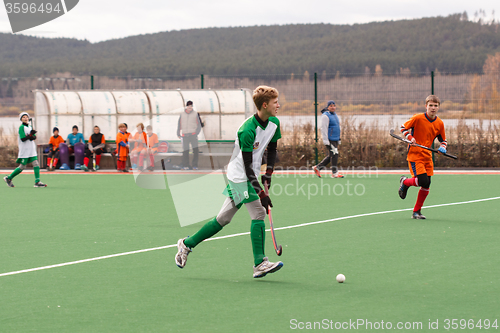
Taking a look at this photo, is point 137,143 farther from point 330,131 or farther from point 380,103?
point 380,103

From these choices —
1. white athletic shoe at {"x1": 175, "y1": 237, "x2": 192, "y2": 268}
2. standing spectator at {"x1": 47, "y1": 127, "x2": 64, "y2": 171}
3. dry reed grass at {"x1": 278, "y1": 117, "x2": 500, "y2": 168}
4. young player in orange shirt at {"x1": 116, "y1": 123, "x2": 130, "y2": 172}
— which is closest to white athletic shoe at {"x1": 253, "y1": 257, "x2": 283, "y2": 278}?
white athletic shoe at {"x1": 175, "y1": 237, "x2": 192, "y2": 268}

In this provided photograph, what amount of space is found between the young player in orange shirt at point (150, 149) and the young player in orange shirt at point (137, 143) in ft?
0.42

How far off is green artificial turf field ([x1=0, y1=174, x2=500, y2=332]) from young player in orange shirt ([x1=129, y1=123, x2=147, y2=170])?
28.6 feet

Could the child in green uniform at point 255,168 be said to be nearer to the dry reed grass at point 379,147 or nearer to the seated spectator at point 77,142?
the dry reed grass at point 379,147

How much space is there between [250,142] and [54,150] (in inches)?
638

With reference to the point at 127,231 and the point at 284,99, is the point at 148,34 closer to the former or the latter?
the point at 284,99

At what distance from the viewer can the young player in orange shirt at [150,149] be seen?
2084cm

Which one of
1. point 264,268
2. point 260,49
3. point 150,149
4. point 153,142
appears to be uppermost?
point 260,49

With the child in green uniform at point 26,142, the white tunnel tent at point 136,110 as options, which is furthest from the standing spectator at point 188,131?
the child in green uniform at point 26,142

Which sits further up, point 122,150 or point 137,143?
point 137,143

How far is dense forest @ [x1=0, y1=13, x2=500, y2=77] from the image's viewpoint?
8319 cm

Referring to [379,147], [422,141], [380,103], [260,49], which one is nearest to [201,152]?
[379,147]

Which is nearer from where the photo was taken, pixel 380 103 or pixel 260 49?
pixel 380 103

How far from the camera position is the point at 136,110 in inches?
899
